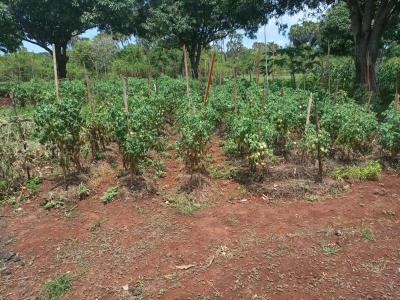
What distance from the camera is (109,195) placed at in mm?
5910

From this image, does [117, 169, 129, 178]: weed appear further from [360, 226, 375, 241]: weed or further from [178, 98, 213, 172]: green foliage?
→ [360, 226, 375, 241]: weed

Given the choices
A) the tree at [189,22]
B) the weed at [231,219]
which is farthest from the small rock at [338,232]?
the tree at [189,22]

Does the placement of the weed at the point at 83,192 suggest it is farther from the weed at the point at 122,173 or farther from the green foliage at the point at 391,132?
the green foliage at the point at 391,132

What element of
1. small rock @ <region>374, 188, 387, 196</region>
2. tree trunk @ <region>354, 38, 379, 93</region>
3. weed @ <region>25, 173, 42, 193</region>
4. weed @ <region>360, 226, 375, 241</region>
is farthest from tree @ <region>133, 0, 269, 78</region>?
weed @ <region>360, 226, 375, 241</region>

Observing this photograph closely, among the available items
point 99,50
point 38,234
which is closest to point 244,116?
point 38,234

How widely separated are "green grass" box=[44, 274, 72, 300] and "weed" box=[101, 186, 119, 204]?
1.72 m

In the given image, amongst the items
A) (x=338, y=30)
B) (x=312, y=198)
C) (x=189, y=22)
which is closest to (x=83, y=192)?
(x=312, y=198)

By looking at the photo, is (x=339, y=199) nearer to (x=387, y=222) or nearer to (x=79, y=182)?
(x=387, y=222)

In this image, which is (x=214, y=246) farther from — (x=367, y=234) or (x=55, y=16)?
(x=55, y=16)

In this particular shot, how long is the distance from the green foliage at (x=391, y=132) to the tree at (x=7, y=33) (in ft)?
58.1

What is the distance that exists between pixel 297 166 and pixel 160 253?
298 cm

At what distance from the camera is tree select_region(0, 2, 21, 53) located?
58.2 ft

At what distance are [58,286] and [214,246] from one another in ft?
6.01

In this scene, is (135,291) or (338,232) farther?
(338,232)
